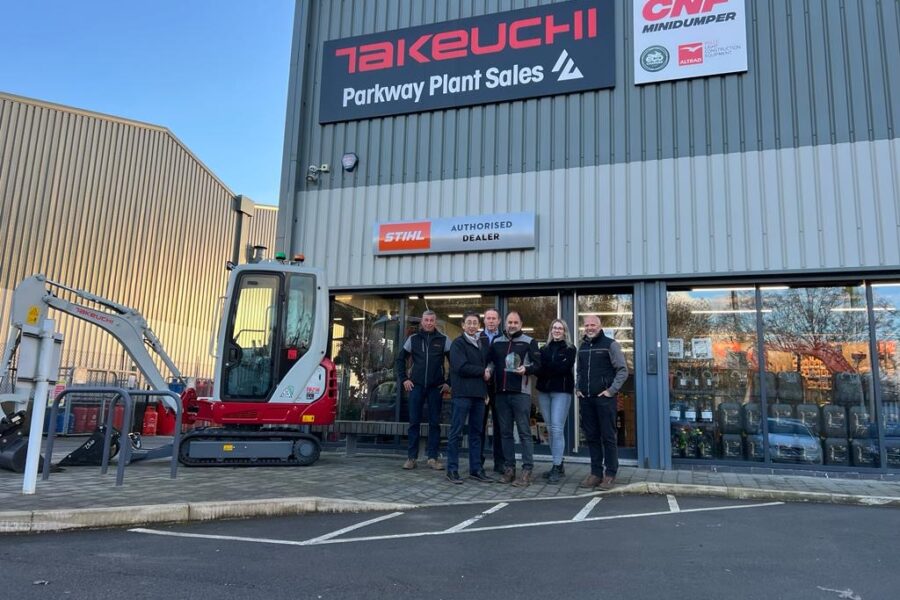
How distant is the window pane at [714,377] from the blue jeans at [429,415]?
348 cm

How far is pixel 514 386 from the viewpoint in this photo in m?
6.92

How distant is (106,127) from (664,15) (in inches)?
784

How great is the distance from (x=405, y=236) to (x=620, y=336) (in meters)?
3.87

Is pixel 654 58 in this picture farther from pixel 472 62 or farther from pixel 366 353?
pixel 366 353

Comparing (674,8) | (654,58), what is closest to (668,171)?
(654,58)

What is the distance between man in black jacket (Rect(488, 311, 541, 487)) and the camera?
6.91 meters

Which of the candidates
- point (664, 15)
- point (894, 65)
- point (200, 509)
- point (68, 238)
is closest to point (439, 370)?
point (200, 509)

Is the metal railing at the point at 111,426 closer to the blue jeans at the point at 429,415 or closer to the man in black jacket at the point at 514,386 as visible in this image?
the blue jeans at the point at 429,415

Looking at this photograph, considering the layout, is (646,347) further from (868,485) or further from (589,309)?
(868,485)

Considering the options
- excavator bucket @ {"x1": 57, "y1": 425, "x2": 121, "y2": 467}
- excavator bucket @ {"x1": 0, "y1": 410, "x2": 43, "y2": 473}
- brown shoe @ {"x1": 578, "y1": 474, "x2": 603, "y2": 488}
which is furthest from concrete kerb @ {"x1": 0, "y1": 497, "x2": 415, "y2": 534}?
excavator bucket @ {"x1": 57, "y1": 425, "x2": 121, "y2": 467}

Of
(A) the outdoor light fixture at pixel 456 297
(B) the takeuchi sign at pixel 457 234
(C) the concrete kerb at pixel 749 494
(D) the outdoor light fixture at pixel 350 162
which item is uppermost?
(D) the outdoor light fixture at pixel 350 162

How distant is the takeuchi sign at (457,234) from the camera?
9750mm

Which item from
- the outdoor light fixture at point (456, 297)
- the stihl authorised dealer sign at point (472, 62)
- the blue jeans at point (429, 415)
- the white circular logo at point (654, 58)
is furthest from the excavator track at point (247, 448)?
the white circular logo at point (654, 58)

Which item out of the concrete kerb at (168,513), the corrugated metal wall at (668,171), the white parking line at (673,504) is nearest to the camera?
the concrete kerb at (168,513)
